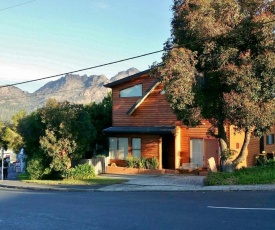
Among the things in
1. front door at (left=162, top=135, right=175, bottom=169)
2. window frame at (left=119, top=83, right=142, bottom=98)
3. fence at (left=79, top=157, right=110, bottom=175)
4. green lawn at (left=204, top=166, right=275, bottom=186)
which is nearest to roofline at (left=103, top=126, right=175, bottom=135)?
front door at (left=162, top=135, right=175, bottom=169)

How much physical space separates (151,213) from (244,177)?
302 inches

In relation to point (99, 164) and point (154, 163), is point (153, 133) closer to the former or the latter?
point (154, 163)

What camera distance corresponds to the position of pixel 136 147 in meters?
28.0

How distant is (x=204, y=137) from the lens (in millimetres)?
26047

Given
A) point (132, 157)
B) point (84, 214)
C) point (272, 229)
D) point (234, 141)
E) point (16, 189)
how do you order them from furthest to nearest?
point (132, 157), point (234, 141), point (16, 189), point (84, 214), point (272, 229)

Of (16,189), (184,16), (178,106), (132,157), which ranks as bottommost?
(16,189)

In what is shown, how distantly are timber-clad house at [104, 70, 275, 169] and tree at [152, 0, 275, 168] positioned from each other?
7255 mm

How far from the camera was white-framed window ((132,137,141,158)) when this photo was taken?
2786 cm

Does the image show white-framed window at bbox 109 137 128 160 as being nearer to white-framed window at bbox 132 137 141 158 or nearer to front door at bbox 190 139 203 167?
white-framed window at bbox 132 137 141 158

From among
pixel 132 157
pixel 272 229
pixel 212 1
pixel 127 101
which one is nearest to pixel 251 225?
pixel 272 229

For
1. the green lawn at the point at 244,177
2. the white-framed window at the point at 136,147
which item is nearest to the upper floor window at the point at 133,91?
the white-framed window at the point at 136,147

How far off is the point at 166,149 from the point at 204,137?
343 centimetres

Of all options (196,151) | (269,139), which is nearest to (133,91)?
(196,151)

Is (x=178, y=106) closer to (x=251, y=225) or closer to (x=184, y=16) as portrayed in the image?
(x=184, y=16)
